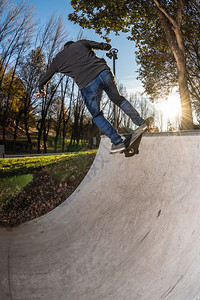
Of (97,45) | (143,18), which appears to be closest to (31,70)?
(143,18)

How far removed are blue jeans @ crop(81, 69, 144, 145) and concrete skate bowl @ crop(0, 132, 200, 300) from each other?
645 millimetres

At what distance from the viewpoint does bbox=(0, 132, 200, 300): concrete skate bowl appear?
1832 mm

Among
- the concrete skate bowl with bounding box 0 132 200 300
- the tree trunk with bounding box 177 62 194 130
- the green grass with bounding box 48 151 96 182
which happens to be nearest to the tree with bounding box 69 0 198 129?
the tree trunk with bounding box 177 62 194 130

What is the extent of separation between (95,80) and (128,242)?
1978 mm

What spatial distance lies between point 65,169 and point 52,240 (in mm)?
5051

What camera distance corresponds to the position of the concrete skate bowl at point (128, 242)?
1832 mm

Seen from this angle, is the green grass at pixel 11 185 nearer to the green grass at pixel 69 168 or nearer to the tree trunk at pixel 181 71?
the green grass at pixel 69 168

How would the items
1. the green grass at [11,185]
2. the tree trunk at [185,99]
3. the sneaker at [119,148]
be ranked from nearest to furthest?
the sneaker at [119,148] < the green grass at [11,185] < the tree trunk at [185,99]

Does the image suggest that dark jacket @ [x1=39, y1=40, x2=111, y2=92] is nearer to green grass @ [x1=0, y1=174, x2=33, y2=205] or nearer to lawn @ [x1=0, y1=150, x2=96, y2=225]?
lawn @ [x1=0, y1=150, x2=96, y2=225]

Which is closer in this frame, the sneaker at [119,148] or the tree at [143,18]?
the sneaker at [119,148]

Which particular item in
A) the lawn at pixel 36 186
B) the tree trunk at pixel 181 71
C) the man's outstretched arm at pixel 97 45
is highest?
the tree trunk at pixel 181 71

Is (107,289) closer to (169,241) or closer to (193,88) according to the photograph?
(169,241)

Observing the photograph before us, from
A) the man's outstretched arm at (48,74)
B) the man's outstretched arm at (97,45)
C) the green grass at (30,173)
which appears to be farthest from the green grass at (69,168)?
the man's outstretched arm at (97,45)

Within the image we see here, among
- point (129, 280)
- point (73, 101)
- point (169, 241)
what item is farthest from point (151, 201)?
point (73, 101)
